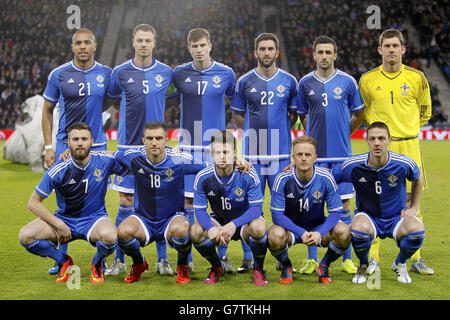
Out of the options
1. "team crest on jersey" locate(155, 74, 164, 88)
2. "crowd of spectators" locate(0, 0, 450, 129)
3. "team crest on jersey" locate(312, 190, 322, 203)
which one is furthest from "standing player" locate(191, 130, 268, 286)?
"crowd of spectators" locate(0, 0, 450, 129)

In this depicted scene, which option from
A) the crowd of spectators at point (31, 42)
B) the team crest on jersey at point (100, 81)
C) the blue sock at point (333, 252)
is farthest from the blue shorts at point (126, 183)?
the crowd of spectators at point (31, 42)

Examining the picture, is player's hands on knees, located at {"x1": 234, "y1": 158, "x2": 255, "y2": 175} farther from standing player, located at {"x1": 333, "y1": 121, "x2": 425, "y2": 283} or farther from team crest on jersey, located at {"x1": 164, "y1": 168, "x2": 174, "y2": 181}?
standing player, located at {"x1": 333, "y1": 121, "x2": 425, "y2": 283}

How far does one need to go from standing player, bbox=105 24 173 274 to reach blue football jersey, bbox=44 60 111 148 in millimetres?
148

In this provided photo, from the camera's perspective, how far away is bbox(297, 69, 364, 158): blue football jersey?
5.04 m

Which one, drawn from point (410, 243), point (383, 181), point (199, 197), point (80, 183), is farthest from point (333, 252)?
point (80, 183)

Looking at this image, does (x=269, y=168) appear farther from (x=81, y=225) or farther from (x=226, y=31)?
(x=226, y=31)

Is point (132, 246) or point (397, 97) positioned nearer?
point (132, 246)

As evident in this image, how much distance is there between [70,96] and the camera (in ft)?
17.0

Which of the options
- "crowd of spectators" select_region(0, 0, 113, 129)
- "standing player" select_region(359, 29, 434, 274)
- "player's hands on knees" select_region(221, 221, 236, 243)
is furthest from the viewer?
"crowd of spectators" select_region(0, 0, 113, 129)

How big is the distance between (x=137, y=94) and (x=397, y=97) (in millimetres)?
2381

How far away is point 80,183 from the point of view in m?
4.67

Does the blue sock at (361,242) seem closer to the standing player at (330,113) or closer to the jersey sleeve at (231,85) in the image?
the standing player at (330,113)

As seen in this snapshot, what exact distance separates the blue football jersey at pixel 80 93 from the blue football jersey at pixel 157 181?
68 centimetres

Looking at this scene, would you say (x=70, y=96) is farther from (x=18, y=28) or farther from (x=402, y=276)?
(x=18, y=28)
